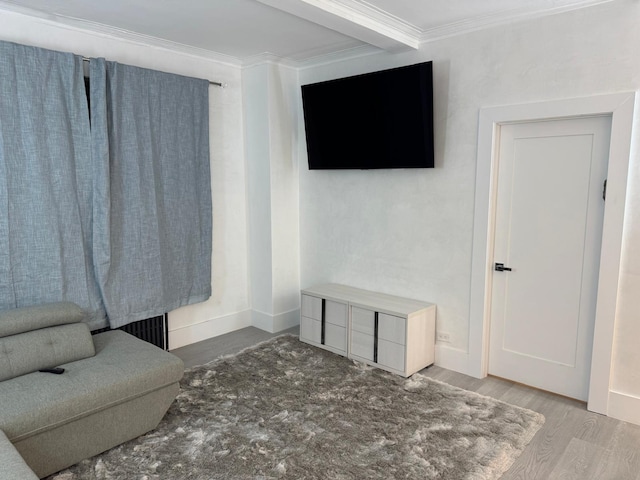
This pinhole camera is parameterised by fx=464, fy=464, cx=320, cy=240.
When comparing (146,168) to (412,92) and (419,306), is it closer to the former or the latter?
(412,92)

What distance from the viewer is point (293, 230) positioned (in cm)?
470

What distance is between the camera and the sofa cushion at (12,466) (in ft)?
5.75

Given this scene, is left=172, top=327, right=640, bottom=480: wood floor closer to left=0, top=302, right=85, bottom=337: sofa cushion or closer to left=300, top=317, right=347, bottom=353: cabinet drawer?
left=300, top=317, right=347, bottom=353: cabinet drawer

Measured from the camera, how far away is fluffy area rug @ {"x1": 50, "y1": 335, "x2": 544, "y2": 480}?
2.42 meters

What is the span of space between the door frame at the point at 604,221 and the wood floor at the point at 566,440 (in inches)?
5.6

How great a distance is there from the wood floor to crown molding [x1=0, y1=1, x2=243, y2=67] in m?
3.29

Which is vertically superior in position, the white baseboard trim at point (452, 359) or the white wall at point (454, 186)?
the white wall at point (454, 186)

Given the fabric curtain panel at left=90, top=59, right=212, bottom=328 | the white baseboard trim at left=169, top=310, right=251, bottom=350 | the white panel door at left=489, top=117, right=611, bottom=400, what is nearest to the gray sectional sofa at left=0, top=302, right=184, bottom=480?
the fabric curtain panel at left=90, top=59, right=212, bottom=328

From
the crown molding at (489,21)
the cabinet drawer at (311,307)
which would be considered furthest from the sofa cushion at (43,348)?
the crown molding at (489,21)

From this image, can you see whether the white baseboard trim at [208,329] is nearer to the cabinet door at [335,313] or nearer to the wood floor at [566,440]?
the cabinet door at [335,313]

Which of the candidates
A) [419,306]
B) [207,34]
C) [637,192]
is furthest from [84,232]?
[637,192]

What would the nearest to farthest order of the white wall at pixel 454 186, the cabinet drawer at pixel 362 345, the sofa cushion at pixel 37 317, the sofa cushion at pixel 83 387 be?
the sofa cushion at pixel 83 387 → the sofa cushion at pixel 37 317 → the white wall at pixel 454 186 → the cabinet drawer at pixel 362 345

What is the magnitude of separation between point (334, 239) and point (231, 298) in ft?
3.88

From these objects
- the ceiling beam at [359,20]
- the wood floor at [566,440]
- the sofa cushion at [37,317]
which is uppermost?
the ceiling beam at [359,20]
